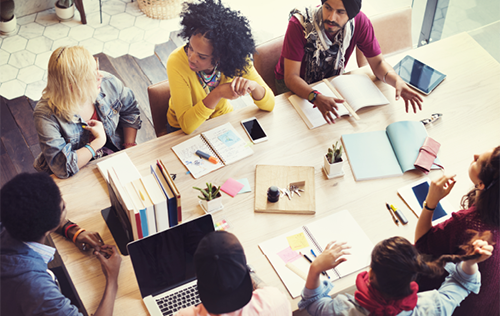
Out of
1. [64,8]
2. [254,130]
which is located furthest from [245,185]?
[64,8]

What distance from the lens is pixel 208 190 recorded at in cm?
174

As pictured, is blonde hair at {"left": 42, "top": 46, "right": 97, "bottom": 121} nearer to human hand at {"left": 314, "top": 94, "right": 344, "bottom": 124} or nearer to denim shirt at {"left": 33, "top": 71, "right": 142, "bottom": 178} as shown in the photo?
denim shirt at {"left": 33, "top": 71, "right": 142, "bottom": 178}

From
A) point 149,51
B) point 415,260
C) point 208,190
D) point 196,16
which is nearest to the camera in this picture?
point 415,260

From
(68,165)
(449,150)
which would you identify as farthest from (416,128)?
(68,165)

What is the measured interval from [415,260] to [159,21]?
3.31 m

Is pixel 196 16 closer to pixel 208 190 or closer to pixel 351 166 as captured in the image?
pixel 208 190

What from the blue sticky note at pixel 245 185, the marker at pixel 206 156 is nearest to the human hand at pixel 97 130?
the marker at pixel 206 156

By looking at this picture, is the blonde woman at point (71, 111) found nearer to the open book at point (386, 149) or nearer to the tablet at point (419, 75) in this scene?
the open book at point (386, 149)

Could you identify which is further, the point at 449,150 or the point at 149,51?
the point at 149,51

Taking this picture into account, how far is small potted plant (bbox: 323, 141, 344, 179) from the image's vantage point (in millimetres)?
1844

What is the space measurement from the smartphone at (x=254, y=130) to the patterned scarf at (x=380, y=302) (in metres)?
0.86

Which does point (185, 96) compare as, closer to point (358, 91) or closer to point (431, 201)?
point (358, 91)

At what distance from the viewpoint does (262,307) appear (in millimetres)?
1298

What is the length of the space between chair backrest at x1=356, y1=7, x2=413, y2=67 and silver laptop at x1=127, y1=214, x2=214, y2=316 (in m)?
1.67
